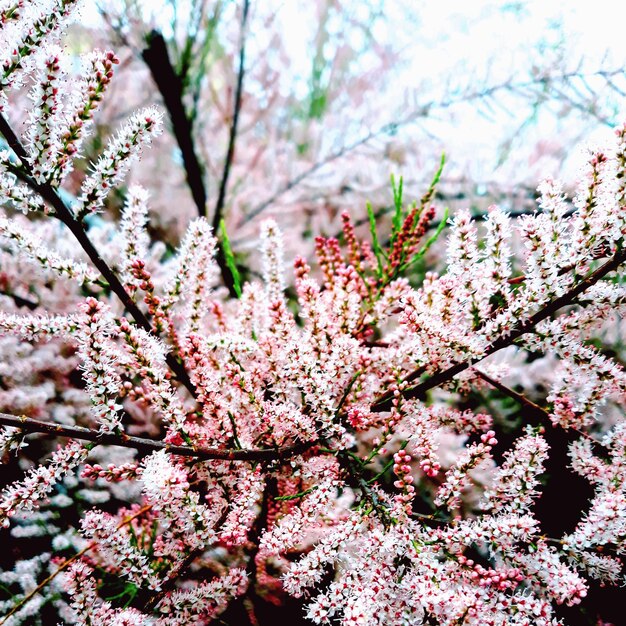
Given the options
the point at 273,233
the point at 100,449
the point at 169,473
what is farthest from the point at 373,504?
the point at 100,449

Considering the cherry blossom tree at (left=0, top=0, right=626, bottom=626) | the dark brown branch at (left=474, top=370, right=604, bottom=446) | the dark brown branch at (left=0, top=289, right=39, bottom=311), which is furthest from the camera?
the dark brown branch at (left=0, top=289, right=39, bottom=311)

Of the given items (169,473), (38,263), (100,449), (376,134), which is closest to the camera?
(169,473)

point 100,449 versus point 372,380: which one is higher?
point 100,449

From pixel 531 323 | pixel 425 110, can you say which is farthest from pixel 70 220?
pixel 425 110

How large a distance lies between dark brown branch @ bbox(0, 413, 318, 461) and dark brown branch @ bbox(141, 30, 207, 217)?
0.88 meters

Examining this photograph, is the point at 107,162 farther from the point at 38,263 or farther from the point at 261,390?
the point at 261,390

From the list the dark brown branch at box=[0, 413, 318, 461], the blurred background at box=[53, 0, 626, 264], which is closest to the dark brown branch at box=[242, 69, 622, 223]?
the blurred background at box=[53, 0, 626, 264]

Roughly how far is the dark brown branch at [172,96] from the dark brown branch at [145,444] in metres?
0.88

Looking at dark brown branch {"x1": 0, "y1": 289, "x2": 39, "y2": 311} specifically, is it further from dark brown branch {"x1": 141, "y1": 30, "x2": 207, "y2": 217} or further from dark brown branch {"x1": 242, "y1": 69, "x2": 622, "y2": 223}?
dark brown branch {"x1": 242, "y1": 69, "x2": 622, "y2": 223}

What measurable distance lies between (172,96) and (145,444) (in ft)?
3.30

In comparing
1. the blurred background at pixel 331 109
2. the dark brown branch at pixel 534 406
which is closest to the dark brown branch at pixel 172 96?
the blurred background at pixel 331 109

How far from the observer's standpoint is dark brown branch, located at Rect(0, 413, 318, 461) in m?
0.54

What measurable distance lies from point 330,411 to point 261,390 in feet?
0.39

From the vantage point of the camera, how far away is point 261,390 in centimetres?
68
